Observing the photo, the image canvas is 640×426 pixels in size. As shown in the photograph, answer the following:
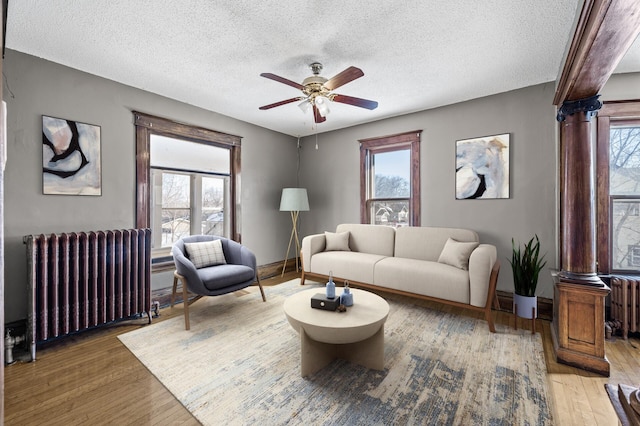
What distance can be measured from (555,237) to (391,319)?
1971 millimetres

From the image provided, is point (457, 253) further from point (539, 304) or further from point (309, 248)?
point (309, 248)

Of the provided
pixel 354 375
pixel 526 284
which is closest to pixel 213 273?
pixel 354 375

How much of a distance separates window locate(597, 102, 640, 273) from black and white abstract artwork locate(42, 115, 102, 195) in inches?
199

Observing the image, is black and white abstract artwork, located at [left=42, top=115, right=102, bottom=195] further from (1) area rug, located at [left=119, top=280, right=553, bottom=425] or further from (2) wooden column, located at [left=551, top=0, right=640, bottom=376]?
(2) wooden column, located at [left=551, top=0, right=640, bottom=376]

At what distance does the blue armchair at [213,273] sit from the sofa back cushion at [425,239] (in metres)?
1.93

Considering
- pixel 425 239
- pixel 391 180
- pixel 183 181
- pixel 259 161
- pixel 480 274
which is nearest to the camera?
pixel 480 274

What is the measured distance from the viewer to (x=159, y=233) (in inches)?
149

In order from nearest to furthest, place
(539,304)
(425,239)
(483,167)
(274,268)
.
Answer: (539,304) → (483,167) → (425,239) → (274,268)

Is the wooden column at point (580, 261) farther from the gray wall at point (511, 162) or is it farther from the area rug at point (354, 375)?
the gray wall at point (511, 162)

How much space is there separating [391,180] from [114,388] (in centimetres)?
396

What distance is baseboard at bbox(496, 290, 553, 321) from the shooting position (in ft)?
10.6

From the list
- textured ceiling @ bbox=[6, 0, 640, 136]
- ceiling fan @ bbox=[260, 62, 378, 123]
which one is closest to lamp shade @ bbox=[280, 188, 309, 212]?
textured ceiling @ bbox=[6, 0, 640, 136]

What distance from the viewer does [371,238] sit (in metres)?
4.41

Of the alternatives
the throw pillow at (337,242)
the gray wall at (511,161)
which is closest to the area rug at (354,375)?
the gray wall at (511,161)
